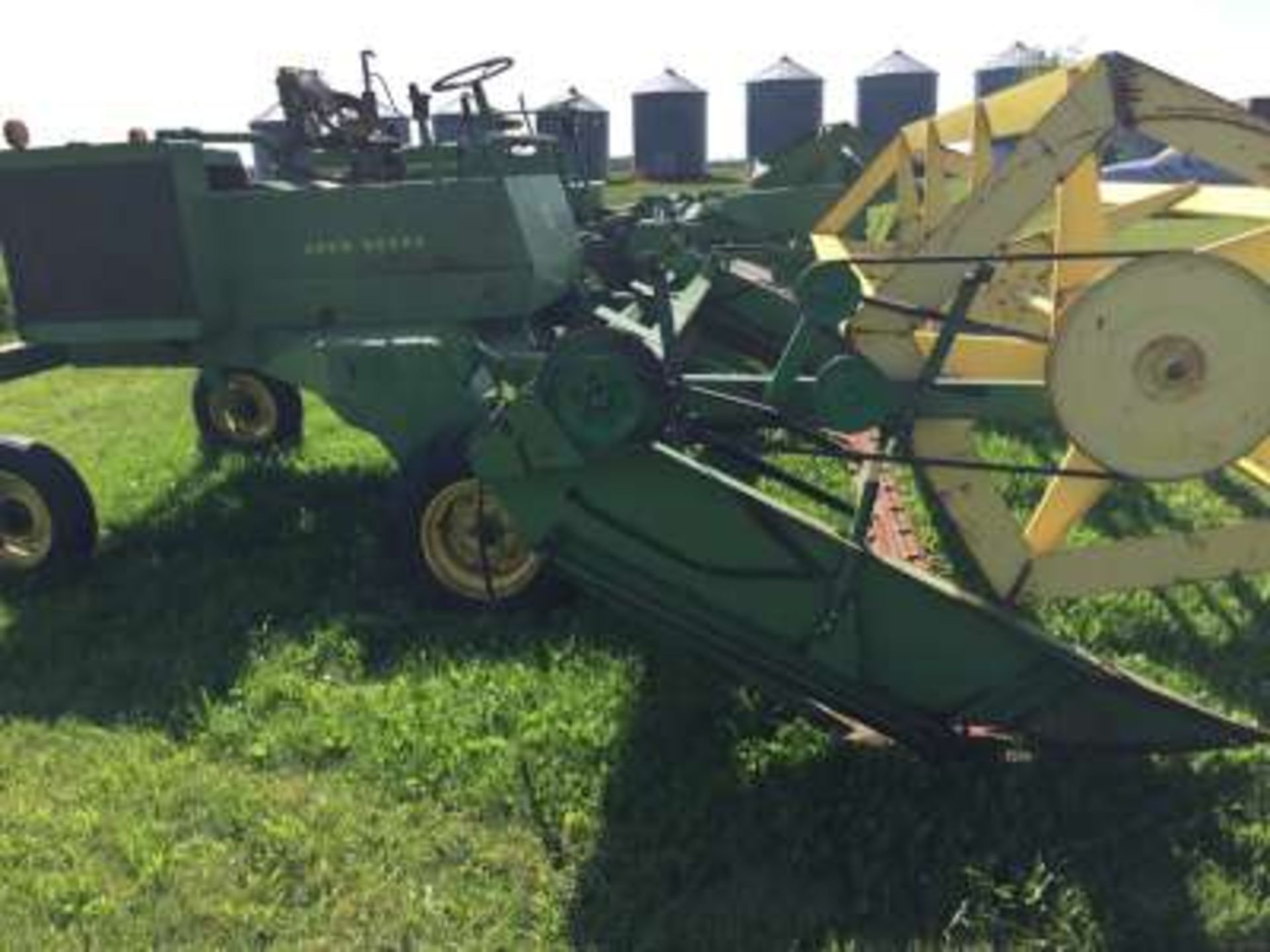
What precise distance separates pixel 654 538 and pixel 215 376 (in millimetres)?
4272

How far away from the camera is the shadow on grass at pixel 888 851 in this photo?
2984mm

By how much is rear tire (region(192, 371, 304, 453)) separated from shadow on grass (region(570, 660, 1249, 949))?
4642mm

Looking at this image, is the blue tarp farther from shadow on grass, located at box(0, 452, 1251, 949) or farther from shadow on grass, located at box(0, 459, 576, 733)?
shadow on grass, located at box(0, 452, 1251, 949)

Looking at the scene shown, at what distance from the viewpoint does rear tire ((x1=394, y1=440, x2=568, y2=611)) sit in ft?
15.6

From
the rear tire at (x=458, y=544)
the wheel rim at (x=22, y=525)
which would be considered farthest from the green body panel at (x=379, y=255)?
the rear tire at (x=458, y=544)

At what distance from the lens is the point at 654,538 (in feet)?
11.4

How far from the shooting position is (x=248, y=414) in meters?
7.77

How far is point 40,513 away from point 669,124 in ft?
121

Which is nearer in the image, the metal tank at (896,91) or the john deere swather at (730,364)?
the john deere swather at (730,364)

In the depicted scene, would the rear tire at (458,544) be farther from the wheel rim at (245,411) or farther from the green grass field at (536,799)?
the wheel rim at (245,411)

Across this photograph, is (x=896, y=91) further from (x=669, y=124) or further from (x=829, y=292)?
(x=829, y=292)

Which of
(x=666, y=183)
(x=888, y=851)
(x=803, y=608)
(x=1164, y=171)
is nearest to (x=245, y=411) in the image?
(x=803, y=608)

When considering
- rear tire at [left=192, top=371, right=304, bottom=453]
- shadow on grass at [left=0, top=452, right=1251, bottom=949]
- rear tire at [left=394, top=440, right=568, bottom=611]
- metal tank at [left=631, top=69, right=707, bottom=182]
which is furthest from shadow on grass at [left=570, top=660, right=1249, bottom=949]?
metal tank at [left=631, top=69, right=707, bottom=182]

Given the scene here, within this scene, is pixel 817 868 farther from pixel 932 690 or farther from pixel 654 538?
pixel 654 538
